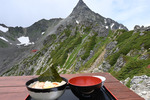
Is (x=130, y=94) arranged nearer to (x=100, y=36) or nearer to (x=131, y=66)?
(x=131, y=66)

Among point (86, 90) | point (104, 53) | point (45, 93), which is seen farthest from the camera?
point (104, 53)

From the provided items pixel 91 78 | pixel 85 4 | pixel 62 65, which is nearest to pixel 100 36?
pixel 62 65

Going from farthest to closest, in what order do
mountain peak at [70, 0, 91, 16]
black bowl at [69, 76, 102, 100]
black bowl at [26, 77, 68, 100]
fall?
mountain peak at [70, 0, 91, 16] < black bowl at [69, 76, 102, 100] < black bowl at [26, 77, 68, 100]

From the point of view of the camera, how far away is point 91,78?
2191 mm

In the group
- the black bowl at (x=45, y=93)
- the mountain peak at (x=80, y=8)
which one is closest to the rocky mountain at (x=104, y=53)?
the black bowl at (x=45, y=93)

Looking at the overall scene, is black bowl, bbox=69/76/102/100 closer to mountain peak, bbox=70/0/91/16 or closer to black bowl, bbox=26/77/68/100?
black bowl, bbox=26/77/68/100

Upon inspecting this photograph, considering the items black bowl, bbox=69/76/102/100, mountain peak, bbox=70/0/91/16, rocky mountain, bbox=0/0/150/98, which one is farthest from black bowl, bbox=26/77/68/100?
mountain peak, bbox=70/0/91/16

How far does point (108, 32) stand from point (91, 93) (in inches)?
1663

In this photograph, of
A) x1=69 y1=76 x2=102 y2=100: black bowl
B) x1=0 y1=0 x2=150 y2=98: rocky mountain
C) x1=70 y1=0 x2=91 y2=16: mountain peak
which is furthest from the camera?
x1=70 y1=0 x2=91 y2=16: mountain peak

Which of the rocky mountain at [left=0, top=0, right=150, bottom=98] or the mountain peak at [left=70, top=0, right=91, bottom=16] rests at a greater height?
the mountain peak at [left=70, top=0, right=91, bottom=16]

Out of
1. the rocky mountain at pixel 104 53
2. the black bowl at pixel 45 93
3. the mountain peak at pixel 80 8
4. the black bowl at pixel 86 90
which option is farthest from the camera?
the mountain peak at pixel 80 8

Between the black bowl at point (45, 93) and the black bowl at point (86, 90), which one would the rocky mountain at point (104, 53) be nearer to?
the black bowl at point (86, 90)

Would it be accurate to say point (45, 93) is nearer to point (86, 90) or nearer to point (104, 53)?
point (86, 90)

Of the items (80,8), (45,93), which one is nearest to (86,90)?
(45,93)
